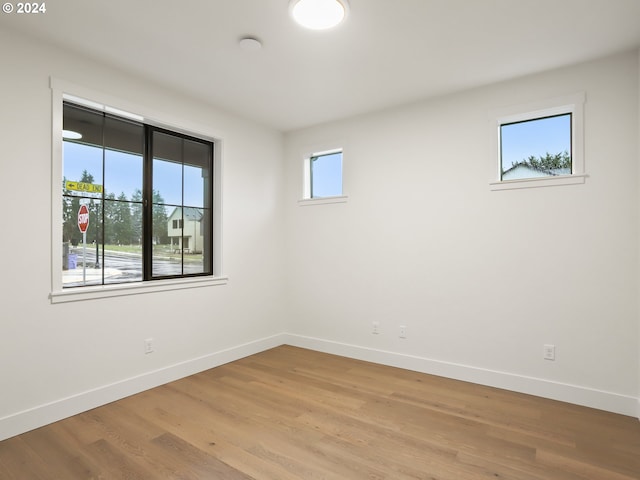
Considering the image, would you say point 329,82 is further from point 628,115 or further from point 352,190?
point 628,115

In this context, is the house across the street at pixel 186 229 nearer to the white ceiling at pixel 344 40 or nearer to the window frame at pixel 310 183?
the white ceiling at pixel 344 40

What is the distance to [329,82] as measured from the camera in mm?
3416

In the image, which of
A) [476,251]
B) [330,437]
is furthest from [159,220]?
[476,251]

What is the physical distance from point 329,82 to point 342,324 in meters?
2.65

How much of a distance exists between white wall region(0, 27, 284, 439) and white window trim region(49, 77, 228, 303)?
43mm

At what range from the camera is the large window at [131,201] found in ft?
9.85

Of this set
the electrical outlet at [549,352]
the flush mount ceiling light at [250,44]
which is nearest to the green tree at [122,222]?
the flush mount ceiling light at [250,44]

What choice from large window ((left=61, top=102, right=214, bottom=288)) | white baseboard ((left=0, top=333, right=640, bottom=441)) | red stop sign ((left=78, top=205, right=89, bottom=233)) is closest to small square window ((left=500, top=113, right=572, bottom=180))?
white baseboard ((left=0, top=333, right=640, bottom=441))

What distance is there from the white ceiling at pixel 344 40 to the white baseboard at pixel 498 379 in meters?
2.66

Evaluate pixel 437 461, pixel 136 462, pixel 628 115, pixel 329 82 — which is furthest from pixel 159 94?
pixel 628 115

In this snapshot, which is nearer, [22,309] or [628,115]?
[22,309]

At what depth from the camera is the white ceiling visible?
7.70ft

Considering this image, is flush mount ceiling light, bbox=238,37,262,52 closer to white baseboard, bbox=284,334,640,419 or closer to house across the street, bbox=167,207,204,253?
house across the street, bbox=167,207,204,253

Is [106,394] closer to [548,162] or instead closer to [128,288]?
[128,288]
